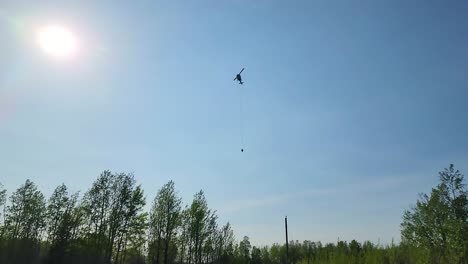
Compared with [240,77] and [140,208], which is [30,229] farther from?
[240,77]

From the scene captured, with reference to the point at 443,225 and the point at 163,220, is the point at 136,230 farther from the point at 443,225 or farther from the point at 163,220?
the point at 443,225

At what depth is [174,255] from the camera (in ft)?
164

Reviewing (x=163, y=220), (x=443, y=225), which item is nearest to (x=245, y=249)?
(x=163, y=220)

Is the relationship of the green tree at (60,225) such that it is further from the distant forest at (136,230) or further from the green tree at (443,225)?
the green tree at (443,225)

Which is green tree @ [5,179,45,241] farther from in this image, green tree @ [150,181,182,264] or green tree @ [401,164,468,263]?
green tree @ [401,164,468,263]

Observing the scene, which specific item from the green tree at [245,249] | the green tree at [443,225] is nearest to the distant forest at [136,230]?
the green tree at [443,225]

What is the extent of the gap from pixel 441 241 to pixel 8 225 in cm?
4418

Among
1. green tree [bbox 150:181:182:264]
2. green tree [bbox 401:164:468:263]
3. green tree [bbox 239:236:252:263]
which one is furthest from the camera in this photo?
green tree [bbox 239:236:252:263]

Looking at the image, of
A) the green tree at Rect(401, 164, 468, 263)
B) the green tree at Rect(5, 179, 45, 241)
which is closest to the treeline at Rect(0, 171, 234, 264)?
the green tree at Rect(5, 179, 45, 241)

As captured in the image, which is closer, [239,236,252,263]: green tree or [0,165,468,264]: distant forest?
[0,165,468,264]: distant forest

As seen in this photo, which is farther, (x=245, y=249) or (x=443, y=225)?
(x=245, y=249)

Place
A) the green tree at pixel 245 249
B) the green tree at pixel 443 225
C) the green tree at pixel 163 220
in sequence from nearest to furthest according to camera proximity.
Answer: the green tree at pixel 443 225 < the green tree at pixel 163 220 < the green tree at pixel 245 249

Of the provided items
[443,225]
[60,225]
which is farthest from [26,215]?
[443,225]

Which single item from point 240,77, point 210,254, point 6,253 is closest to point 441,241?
point 240,77
